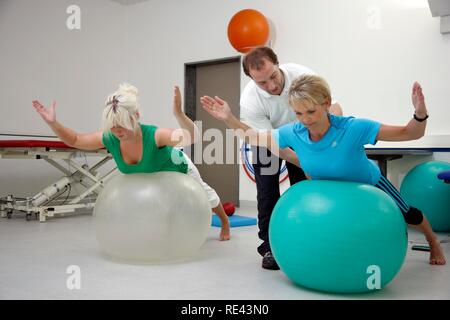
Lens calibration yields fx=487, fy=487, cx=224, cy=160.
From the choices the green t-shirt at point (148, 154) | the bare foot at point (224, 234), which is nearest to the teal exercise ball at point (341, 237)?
the green t-shirt at point (148, 154)

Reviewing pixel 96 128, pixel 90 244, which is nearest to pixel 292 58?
pixel 96 128

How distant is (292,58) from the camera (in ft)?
18.6

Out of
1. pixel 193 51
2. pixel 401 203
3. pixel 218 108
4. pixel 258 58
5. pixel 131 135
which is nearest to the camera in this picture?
pixel 218 108

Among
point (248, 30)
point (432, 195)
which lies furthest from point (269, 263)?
point (248, 30)

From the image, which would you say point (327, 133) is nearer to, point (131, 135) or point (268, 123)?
point (268, 123)

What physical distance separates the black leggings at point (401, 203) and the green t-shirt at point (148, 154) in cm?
119

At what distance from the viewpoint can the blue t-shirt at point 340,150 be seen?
213 cm

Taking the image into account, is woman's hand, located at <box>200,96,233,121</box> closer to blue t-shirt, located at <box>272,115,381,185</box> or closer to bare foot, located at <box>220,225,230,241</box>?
blue t-shirt, located at <box>272,115,381,185</box>

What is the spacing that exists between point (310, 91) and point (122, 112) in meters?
1.03

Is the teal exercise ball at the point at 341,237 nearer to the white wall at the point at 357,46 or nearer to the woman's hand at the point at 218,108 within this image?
the woman's hand at the point at 218,108

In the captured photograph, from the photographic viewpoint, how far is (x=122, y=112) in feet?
8.48

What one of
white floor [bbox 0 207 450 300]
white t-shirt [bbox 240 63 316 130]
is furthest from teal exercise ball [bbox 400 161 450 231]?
white t-shirt [bbox 240 63 316 130]

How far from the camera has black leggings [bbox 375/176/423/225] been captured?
249 centimetres

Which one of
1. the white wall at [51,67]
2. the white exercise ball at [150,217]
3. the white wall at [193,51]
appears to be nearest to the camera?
the white exercise ball at [150,217]
